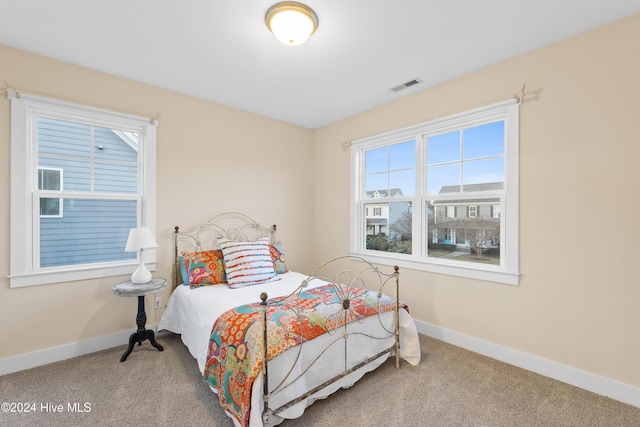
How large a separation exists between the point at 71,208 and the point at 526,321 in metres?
4.07

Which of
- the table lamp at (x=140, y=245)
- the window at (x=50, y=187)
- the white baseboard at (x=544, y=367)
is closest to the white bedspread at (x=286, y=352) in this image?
the table lamp at (x=140, y=245)

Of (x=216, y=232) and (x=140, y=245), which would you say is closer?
(x=140, y=245)

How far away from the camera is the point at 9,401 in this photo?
194 centimetres

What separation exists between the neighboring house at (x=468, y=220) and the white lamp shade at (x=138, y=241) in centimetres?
277

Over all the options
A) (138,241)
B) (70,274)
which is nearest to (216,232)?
(138,241)

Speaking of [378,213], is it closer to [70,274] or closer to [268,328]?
[268,328]

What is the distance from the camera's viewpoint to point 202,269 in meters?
2.89

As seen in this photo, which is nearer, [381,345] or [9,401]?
[9,401]

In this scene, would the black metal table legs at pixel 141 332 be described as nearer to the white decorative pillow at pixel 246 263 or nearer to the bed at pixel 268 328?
the bed at pixel 268 328

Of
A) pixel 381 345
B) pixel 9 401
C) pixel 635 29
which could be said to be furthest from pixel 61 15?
pixel 635 29

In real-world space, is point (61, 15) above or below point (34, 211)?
above

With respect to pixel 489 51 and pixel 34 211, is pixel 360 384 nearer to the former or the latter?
pixel 489 51

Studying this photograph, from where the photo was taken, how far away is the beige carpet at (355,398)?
5.85 feet

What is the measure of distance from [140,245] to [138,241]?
0.14 ft
